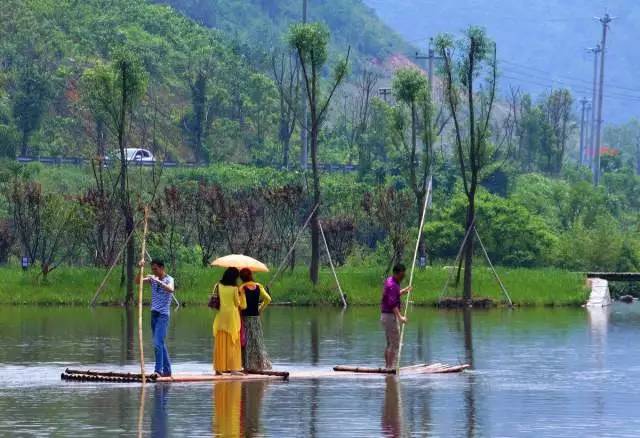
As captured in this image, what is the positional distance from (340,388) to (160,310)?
2.59 meters

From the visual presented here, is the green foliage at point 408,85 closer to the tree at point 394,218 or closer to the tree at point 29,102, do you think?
the tree at point 394,218

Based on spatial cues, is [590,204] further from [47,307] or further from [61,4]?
[61,4]

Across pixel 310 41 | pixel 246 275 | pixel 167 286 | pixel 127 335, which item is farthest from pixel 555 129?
pixel 167 286

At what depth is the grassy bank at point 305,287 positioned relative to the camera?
43469 mm

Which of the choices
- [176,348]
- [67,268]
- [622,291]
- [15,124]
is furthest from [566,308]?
[15,124]

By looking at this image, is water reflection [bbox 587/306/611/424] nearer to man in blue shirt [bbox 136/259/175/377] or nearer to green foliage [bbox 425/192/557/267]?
man in blue shirt [bbox 136/259/175/377]

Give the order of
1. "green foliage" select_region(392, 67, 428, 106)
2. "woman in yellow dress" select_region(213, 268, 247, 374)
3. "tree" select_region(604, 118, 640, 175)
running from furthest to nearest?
A: "tree" select_region(604, 118, 640, 175) < "green foliage" select_region(392, 67, 428, 106) < "woman in yellow dress" select_region(213, 268, 247, 374)

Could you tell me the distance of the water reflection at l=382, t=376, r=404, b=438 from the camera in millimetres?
17531

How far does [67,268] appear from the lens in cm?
4609

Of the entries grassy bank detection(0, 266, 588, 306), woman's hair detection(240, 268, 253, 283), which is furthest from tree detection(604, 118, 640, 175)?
woman's hair detection(240, 268, 253, 283)

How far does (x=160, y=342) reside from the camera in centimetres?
2206

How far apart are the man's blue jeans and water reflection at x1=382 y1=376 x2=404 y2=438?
2911 mm

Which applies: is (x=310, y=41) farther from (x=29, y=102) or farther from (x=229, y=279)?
(x=29, y=102)

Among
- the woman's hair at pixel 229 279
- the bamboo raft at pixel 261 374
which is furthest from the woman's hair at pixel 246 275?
the bamboo raft at pixel 261 374
